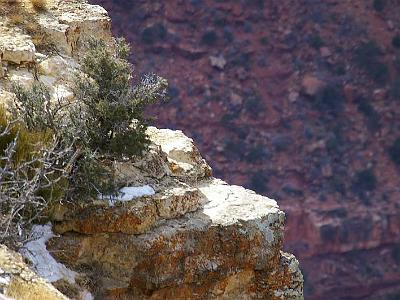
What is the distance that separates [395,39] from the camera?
3572 centimetres

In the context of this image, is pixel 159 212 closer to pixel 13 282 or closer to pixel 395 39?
pixel 13 282

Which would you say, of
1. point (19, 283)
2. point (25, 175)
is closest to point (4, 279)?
point (19, 283)

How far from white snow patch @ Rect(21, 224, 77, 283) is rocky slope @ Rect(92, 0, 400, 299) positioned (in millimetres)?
23429

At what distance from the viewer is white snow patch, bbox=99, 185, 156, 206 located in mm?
8156

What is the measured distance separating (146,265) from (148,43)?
90.4 feet

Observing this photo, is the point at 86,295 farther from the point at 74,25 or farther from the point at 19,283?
the point at 74,25

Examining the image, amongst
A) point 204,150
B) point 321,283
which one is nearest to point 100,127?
point 321,283

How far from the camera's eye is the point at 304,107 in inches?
1379

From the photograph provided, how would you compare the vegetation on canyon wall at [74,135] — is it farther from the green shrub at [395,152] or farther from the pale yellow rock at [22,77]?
the green shrub at [395,152]

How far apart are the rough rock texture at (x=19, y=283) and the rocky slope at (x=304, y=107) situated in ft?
82.5

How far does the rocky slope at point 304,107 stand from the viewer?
3138 centimetres

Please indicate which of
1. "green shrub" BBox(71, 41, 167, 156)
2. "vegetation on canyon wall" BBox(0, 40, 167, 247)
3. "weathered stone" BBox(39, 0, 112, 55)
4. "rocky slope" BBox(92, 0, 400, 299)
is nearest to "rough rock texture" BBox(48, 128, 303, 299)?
"vegetation on canyon wall" BBox(0, 40, 167, 247)

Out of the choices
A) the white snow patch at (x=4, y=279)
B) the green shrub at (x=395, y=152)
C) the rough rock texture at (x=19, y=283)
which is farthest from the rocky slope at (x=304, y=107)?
the white snow patch at (x=4, y=279)

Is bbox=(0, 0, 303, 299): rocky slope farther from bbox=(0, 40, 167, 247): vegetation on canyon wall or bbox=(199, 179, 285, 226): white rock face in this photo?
bbox=(0, 40, 167, 247): vegetation on canyon wall
